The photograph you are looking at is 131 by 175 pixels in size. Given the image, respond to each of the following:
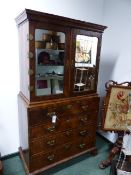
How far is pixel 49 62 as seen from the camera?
1703mm

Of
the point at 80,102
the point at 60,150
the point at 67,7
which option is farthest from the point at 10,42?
the point at 60,150

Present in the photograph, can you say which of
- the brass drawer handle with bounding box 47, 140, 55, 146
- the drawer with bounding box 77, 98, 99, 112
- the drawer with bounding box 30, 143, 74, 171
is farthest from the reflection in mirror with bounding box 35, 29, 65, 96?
the drawer with bounding box 30, 143, 74, 171

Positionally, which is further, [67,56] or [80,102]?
[80,102]

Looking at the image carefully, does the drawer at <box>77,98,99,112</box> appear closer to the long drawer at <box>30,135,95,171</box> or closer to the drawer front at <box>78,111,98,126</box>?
the drawer front at <box>78,111,98,126</box>

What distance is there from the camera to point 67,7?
212 centimetres

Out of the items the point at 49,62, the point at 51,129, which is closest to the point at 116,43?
the point at 49,62

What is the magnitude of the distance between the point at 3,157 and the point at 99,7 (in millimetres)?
2517

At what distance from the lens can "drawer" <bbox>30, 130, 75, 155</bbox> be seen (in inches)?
66.5

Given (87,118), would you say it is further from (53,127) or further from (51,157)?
(51,157)

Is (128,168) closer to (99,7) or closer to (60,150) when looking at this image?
(60,150)

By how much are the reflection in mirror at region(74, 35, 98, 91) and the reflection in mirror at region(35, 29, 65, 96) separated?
20 centimetres

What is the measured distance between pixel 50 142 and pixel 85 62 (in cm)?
101

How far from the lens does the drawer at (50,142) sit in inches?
66.5

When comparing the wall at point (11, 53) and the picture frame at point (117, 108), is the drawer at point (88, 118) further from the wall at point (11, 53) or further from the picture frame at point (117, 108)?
the wall at point (11, 53)
